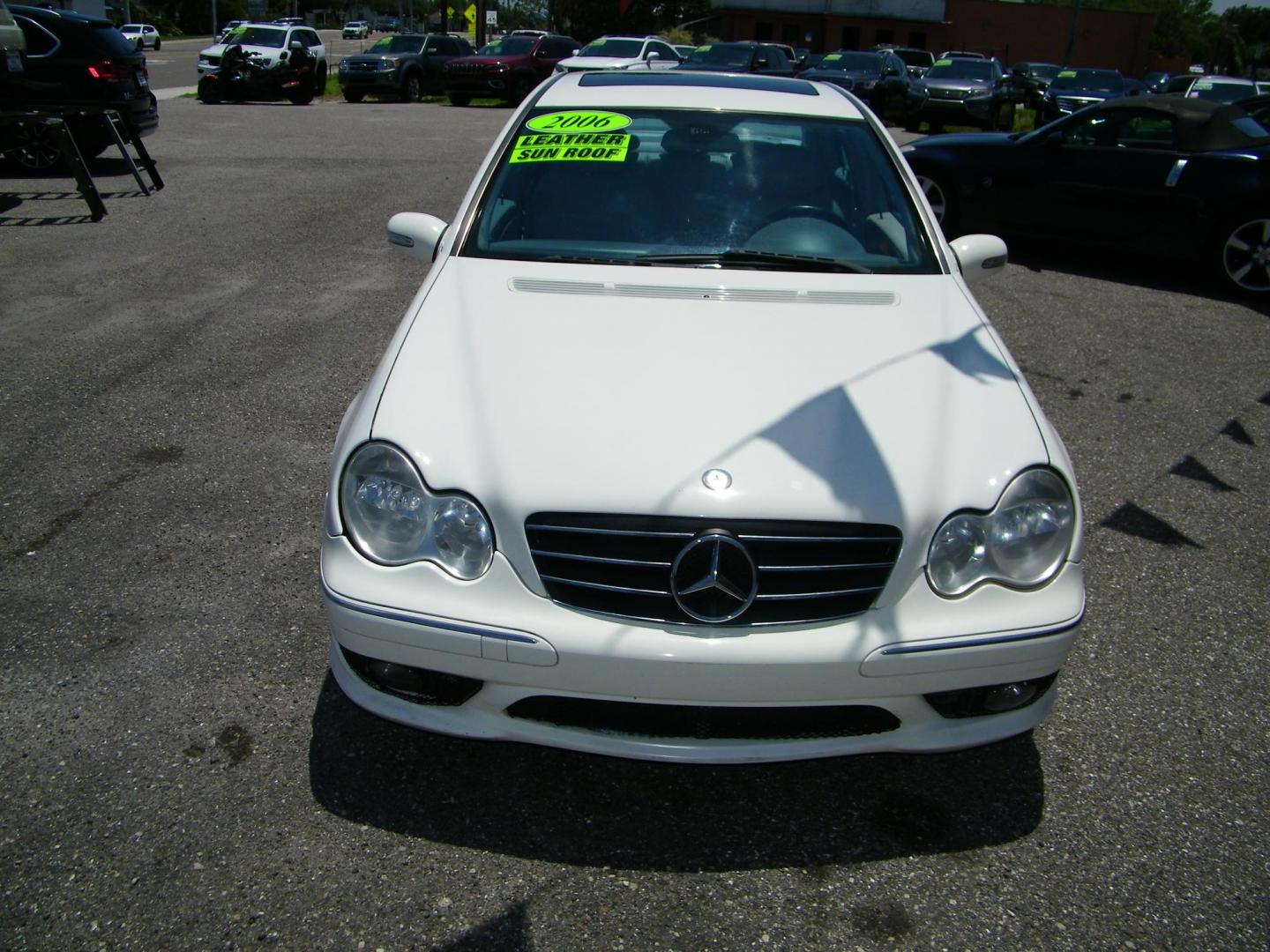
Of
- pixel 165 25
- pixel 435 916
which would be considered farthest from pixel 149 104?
pixel 165 25

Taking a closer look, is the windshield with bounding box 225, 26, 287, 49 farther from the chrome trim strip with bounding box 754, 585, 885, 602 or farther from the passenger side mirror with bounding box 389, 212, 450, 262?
the chrome trim strip with bounding box 754, 585, 885, 602

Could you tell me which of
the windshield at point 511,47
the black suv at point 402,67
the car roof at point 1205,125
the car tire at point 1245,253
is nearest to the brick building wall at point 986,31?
the black suv at point 402,67

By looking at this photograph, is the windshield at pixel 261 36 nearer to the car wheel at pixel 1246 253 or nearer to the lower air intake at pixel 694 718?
the car wheel at pixel 1246 253

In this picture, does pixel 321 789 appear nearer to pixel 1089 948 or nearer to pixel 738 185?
pixel 1089 948

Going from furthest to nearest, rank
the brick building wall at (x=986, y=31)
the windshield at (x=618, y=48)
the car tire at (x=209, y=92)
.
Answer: the brick building wall at (x=986, y=31) < the windshield at (x=618, y=48) < the car tire at (x=209, y=92)

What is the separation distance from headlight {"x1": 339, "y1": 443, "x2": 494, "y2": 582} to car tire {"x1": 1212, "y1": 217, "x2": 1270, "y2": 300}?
7638 millimetres

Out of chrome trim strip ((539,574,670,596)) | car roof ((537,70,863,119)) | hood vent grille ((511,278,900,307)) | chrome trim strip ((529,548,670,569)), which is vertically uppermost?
car roof ((537,70,863,119))

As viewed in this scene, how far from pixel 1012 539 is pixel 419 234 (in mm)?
2377

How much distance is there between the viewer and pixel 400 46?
83.4ft

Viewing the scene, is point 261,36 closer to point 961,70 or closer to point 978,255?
point 961,70

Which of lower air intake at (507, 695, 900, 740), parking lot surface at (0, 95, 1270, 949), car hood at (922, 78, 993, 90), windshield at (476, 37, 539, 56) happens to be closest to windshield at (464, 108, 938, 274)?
parking lot surface at (0, 95, 1270, 949)

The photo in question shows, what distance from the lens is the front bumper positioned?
90.8 inches

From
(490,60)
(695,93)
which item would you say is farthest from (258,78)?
(695,93)

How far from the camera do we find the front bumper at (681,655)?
7.57 feet
